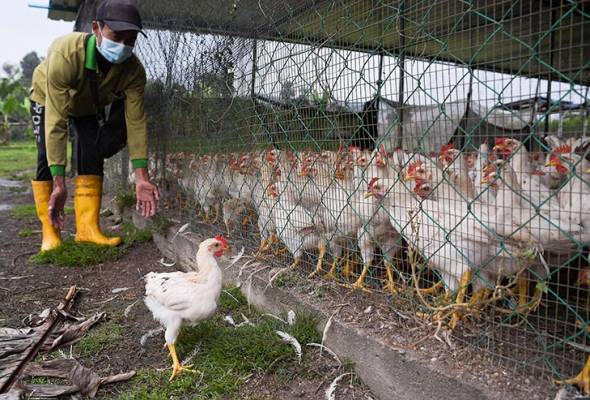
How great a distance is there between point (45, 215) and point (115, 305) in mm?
1682

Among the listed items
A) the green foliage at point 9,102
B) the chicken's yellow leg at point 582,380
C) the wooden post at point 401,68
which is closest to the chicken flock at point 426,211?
the chicken's yellow leg at point 582,380

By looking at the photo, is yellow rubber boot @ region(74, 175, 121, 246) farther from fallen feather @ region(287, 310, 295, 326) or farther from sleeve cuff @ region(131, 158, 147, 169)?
fallen feather @ region(287, 310, 295, 326)

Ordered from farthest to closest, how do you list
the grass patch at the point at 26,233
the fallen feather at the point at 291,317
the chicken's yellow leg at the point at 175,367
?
the grass patch at the point at 26,233 < the fallen feather at the point at 291,317 < the chicken's yellow leg at the point at 175,367

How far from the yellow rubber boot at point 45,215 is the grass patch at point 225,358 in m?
2.26

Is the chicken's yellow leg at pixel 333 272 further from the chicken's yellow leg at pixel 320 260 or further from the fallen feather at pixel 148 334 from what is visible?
the fallen feather at pixel 148 334

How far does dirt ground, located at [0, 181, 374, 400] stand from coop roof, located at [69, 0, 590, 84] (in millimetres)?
1558

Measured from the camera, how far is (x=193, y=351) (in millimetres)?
2498

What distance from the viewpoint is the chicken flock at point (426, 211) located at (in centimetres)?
200

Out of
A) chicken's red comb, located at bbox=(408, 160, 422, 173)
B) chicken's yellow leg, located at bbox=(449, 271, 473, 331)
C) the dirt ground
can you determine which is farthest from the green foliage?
chicken's yellow leg, located at bbox=(449, 271, 473, 331)

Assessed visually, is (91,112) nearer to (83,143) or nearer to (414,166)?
(83,143)

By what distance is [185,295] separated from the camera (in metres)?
2.41

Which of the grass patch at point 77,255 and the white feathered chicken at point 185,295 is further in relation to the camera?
the grass patch at point 77,255

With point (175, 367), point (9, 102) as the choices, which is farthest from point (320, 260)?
point (9, 102)

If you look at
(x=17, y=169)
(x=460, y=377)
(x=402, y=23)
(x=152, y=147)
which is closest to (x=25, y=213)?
(x=152, y=147)
